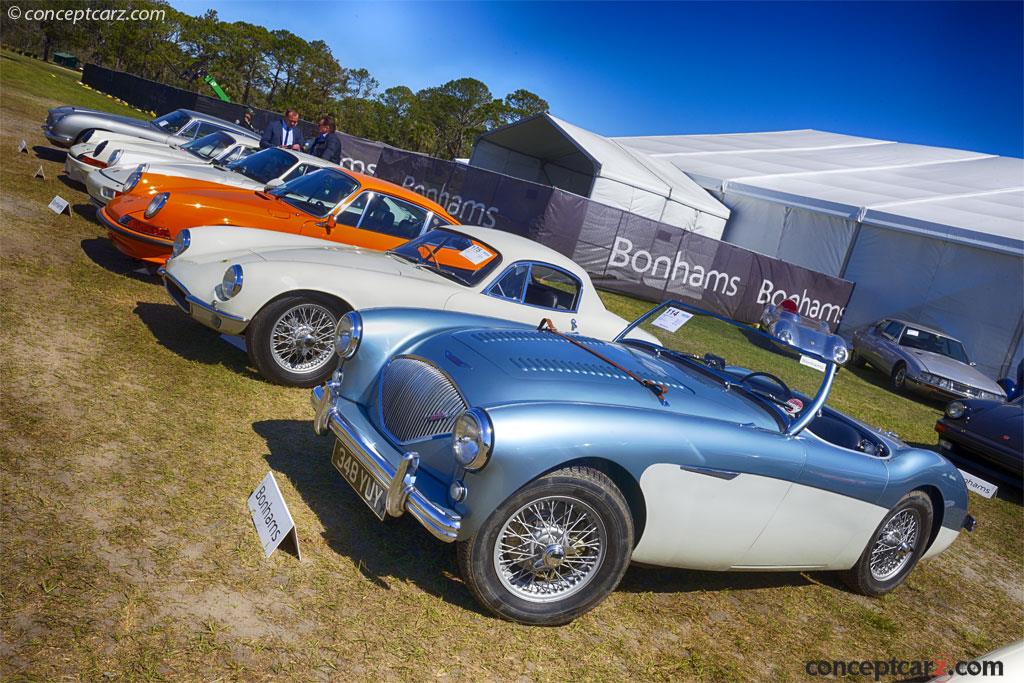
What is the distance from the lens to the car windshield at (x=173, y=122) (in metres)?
13.8

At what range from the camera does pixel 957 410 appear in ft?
30.5

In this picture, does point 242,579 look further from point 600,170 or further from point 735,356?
point 600,170

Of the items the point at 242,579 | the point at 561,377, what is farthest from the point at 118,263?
the point at 561,377

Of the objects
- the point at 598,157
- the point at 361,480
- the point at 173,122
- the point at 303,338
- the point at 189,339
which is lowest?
the point at 189,339

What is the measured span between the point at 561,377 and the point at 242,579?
1.71 meters

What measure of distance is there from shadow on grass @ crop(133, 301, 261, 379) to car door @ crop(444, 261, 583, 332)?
5.77 ft

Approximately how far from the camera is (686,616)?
156 inches

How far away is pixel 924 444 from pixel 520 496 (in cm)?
941

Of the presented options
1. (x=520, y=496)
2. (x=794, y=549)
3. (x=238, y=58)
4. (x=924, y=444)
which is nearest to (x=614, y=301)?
(x=924, y=444)

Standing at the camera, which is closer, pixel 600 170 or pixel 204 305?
pixel 204 305

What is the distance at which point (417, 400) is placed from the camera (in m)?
3.70
